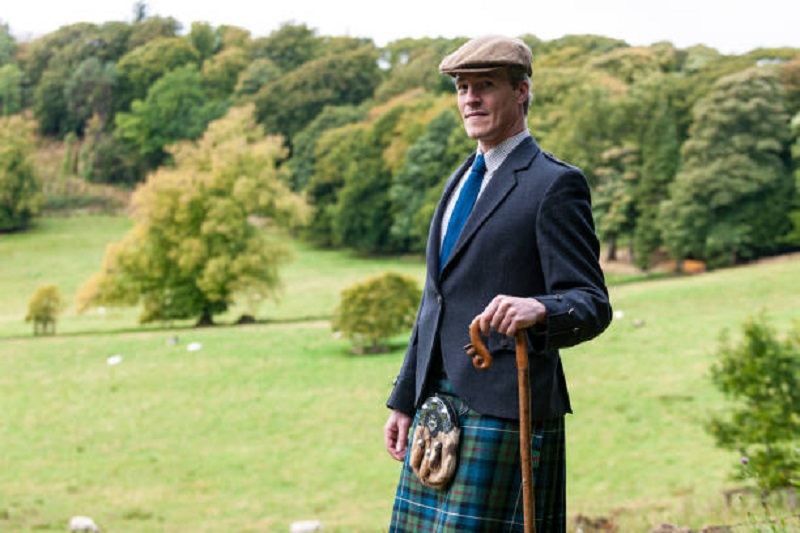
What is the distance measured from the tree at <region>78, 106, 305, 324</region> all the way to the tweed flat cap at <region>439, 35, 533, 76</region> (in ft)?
112

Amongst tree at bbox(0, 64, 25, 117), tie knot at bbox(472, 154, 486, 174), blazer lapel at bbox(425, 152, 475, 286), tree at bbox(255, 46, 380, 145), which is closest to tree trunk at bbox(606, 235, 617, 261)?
tree at bbox(255, 46, 380, 145)

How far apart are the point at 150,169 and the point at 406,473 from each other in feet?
260

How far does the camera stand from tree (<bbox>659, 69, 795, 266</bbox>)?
143 ft

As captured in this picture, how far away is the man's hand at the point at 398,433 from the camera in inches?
131

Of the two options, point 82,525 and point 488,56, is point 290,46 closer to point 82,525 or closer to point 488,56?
point 82,525

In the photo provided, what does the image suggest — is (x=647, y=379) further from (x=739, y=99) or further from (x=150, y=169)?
(x=150, y=169)

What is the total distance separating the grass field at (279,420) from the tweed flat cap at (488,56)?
5454 millimetres

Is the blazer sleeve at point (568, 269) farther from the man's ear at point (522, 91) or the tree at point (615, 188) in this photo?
the tree at point (615, 188)

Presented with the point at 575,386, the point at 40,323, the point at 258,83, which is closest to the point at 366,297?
the point at 575,386

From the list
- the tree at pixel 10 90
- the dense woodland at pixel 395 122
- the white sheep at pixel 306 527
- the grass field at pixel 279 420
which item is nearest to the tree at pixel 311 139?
the dense woodland at pixel 395 122

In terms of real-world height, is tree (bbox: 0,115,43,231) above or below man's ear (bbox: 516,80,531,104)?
below

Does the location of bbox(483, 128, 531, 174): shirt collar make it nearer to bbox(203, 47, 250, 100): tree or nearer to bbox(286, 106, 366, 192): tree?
bbox(286, 106, 366, 192): tree

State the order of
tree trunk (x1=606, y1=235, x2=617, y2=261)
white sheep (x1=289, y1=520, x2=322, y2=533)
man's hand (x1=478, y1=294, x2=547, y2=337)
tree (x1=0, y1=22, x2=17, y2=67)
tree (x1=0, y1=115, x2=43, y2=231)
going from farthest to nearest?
tree (x1=0, y1=22, x2=17, y2=67) → tree (x1=0, y1=115, x2=43, y2=231) → tree trunk (x1=606, y1=235, x2=617, y2=261) → white sheep (x1=289, y1=520, x2=322, y2=533) → man's hand (x1=478, y1=294, x2=547, y2=337)

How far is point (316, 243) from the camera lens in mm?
61812
